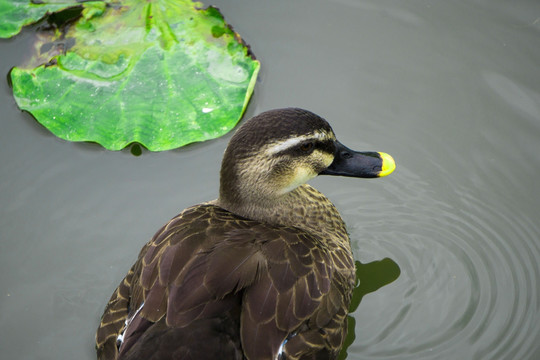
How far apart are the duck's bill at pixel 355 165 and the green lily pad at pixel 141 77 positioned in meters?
0.96

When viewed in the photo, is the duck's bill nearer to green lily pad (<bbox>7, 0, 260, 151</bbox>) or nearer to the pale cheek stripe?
the pale cheek stripe

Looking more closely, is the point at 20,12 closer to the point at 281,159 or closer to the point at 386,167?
the point at 281,159

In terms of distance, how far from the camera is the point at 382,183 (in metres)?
4.80

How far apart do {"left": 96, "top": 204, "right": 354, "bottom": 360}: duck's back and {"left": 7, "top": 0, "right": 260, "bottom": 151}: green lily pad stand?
3.58ft

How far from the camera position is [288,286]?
3.30 meters

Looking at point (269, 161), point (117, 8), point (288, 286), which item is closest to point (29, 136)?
point (117, 8)

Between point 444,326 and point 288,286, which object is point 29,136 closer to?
point 288,286

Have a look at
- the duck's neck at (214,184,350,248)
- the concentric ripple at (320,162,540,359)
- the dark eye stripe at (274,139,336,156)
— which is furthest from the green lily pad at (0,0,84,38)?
the concentric ripple at (320,162,540,359)

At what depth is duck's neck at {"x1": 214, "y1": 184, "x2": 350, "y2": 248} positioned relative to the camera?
392cm

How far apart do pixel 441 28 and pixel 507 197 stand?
1.64 m

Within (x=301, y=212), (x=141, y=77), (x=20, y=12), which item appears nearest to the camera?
(x=301, y=212)

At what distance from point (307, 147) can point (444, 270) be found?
1365mm

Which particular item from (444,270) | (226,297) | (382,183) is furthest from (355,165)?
(226,297)

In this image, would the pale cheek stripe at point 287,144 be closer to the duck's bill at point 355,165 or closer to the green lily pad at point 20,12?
the duck's bill at point 355,165
